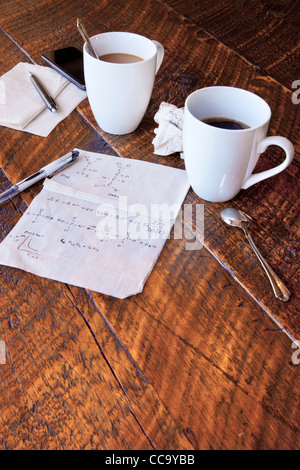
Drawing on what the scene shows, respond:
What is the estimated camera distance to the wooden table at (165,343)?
42cm

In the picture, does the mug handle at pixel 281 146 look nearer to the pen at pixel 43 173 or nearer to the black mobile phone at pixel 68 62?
the pen at pixel 43 173

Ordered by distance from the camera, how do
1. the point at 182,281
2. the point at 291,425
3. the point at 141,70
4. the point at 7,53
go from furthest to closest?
1. the point at 7,53
2. the point at 141,70
3. the point at 182,281
4. the point at 291,425

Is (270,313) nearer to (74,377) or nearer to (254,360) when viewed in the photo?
(254,360)

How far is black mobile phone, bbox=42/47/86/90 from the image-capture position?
873 millimetres

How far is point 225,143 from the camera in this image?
1.81 feet

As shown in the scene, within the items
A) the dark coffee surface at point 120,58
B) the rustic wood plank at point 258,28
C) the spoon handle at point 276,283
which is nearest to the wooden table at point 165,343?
the spoon handle at point 276,283

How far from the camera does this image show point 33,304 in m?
0.51

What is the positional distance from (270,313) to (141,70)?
0.42 metres

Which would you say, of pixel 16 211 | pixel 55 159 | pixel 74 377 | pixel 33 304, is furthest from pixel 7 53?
pixel 74 377

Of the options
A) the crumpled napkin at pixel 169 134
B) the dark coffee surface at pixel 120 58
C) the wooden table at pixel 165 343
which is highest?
the dark coffee surface at pixel 120 58

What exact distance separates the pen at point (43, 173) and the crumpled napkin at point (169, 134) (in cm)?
14

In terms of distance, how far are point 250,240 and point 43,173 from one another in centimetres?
33

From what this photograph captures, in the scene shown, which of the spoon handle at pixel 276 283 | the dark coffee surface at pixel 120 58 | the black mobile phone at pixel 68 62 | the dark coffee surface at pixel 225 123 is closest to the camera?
the spoon handle at pixel 276 283

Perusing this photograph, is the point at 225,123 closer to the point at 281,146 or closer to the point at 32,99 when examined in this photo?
the point at 281,146
